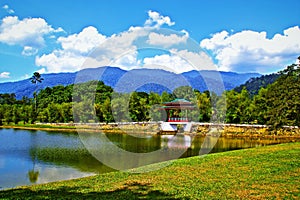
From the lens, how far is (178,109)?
30016 mm

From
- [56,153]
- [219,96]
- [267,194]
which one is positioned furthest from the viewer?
[219,96]

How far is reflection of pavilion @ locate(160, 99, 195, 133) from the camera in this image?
29094 millimetres

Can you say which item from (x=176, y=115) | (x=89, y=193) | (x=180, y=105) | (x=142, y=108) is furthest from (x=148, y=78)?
(x=142, y=108)

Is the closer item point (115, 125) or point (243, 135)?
point (243, 135)

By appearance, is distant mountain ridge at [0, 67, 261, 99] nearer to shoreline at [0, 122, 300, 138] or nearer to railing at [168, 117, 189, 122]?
railing at [168, 117, 189, 122]

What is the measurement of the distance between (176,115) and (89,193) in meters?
25.0

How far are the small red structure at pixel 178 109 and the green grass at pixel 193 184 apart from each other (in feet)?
61.6

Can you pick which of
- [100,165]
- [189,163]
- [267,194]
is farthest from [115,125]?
[267,194]

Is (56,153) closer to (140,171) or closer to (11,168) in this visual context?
(11,168)

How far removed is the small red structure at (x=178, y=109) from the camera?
29.0 m

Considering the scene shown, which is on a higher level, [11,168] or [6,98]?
[6,98]

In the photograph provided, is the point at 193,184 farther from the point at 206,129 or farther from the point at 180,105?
the point at 206,129

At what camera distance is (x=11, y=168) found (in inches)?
483

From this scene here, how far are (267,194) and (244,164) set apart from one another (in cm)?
350
